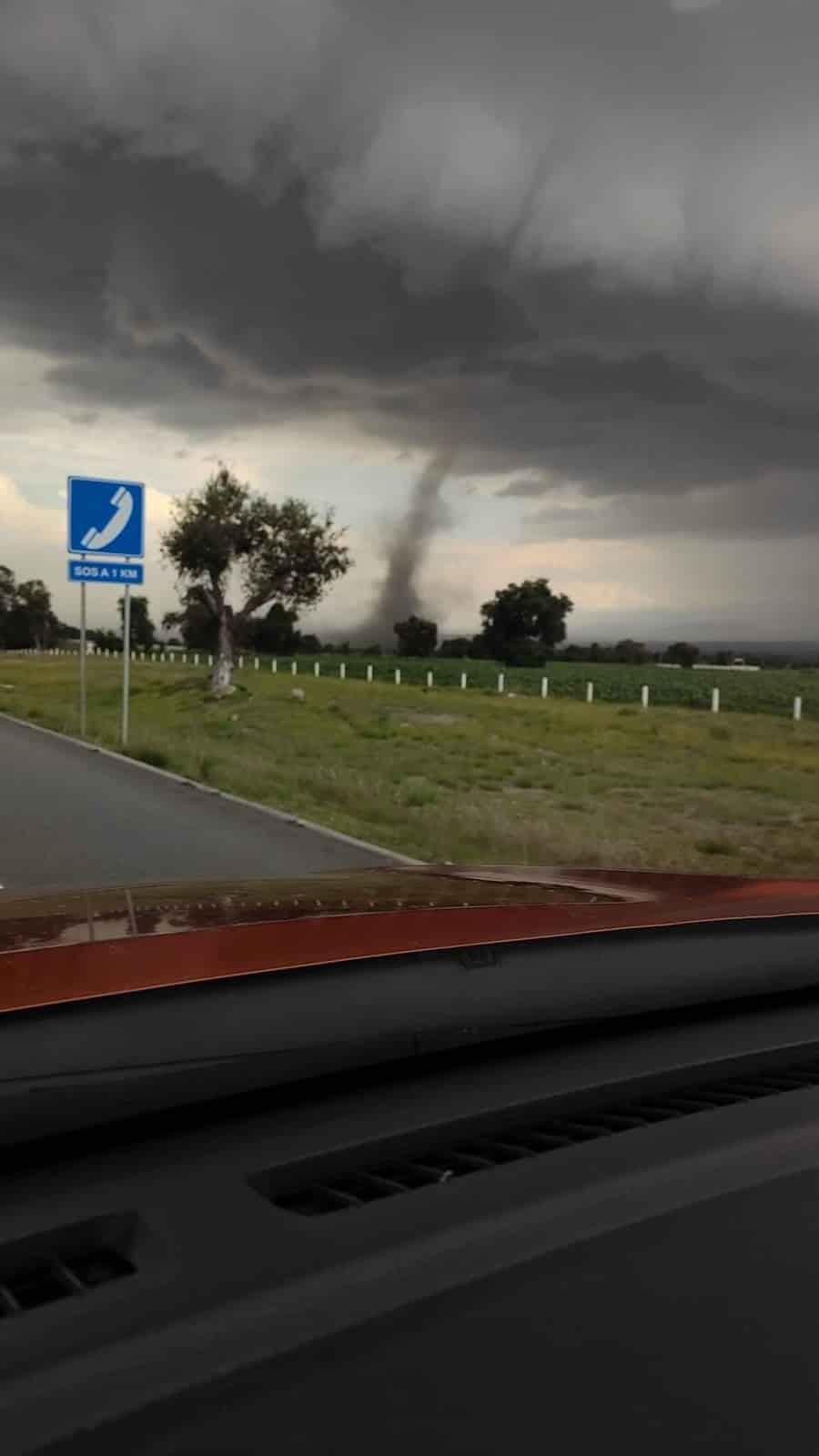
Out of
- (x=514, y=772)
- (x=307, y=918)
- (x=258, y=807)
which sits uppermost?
(x=307, y=918)

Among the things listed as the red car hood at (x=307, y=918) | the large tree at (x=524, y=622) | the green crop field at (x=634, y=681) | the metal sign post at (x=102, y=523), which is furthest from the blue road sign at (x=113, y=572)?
the large tree at (x=524, y=622)

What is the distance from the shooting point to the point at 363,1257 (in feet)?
5.62

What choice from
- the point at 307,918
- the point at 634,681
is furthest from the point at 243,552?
the point at 307,918

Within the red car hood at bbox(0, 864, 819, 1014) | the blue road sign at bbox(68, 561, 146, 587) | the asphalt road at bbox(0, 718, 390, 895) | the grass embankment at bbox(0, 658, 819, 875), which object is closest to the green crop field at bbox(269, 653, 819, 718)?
the grass embankment at bbox(0, 658, 819, 875)

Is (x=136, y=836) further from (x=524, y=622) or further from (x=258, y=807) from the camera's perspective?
(x=524, y=622)

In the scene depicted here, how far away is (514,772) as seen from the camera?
20.7m

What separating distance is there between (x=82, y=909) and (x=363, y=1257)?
1.59 meters

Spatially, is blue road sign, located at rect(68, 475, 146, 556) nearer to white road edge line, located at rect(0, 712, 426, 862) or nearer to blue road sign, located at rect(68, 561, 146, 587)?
blue road sign, located at rect(68, 561, 146, 587)

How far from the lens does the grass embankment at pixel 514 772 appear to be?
40.8 feet

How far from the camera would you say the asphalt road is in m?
9.30

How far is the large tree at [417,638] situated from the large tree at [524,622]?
878 centimetres

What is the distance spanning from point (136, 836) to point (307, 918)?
8608 mm

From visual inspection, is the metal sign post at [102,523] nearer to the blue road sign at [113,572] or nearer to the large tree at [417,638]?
the blue road sign at [113,572]

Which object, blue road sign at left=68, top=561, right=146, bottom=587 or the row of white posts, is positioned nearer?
blue road sign at left=68, top=561, right=146, bottom=587
